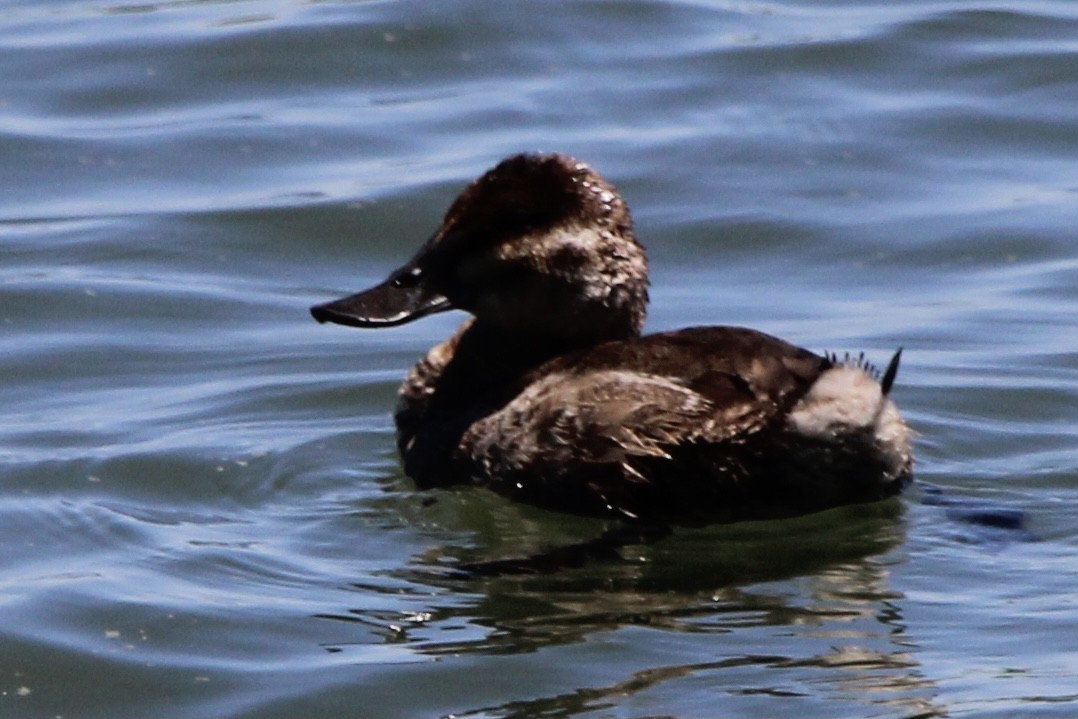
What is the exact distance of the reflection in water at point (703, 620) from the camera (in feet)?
16.3

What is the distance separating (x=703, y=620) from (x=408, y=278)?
1827 mm

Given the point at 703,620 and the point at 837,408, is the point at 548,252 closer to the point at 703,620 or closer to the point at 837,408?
the point at 837,408

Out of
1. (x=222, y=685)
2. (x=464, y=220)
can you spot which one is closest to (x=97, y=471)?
(x=464, y=220)

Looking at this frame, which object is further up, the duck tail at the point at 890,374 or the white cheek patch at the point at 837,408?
the duck tail at the point at 890,374

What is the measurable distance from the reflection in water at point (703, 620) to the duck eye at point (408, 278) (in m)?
1.05

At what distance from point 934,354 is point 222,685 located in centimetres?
378

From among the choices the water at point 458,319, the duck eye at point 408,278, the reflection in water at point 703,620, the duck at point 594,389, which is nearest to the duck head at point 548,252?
the duck at point 594,389

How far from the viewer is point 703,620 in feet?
17.8

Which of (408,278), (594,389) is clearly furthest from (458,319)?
(594,389)

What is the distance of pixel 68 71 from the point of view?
39.3 feet

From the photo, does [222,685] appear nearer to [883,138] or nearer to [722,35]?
[883,138]

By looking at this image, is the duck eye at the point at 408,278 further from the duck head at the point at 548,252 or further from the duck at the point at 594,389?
the duck head at the point at 548,252

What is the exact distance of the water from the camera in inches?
206

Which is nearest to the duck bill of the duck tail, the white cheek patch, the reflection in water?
the reflection in water
